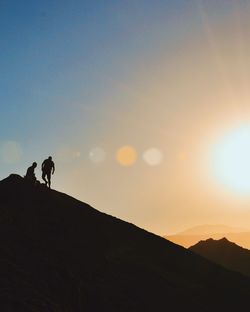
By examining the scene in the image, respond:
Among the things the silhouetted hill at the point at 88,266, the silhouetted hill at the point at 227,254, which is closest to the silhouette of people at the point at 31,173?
the silhouetted hill at the point at 88,266

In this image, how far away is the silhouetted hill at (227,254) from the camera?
81.3 metres

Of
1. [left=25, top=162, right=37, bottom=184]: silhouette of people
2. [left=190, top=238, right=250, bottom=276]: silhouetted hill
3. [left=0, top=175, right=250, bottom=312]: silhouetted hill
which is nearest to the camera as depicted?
[left=0, top=175, right=250, bottom=312]: silhouetted hill

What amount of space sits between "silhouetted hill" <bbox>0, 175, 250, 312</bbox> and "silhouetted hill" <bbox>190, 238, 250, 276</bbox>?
46332 mm

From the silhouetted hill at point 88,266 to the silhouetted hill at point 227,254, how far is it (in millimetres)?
46332

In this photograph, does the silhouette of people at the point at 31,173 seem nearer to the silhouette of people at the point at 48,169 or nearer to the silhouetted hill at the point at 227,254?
the silhouette of people at the point at 48,169

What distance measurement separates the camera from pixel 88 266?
93.6 ft

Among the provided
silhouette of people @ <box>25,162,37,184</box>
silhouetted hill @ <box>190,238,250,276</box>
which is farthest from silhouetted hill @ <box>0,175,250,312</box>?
silhouetted hill @ <box>190,238,250,276</box>

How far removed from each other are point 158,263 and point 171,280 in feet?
7.35

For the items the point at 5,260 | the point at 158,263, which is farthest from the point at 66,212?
the point at 5,260

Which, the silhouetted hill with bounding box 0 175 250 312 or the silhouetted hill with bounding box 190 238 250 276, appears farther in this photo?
the silhouetted hill with bounding box 190 238 250 276

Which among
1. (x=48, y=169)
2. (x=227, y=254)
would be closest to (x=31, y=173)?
(x=48, y=169)

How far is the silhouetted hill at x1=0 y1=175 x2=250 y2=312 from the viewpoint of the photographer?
23.2m

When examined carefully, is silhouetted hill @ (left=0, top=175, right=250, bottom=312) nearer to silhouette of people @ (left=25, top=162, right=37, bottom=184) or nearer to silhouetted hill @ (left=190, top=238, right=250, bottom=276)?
silhouette of people @ (left=25, top=162, right=37, bottom=184)

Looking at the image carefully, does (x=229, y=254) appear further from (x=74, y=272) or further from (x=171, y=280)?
(x=74, y=272)
